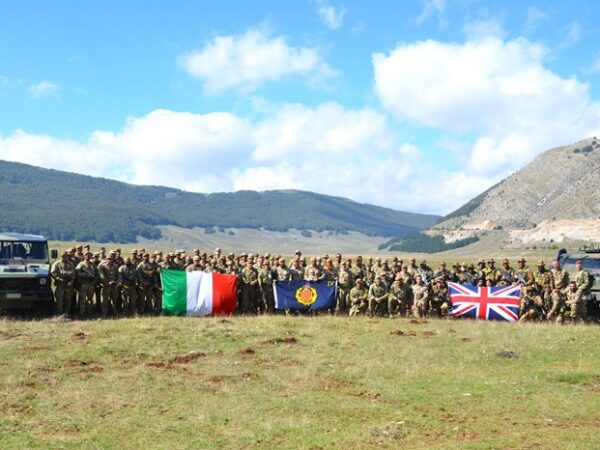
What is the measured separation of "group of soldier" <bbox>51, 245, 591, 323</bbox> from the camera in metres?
21.6

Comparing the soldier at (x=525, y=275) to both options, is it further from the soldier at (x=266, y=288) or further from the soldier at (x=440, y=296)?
the soldier at (x=266, y=288)

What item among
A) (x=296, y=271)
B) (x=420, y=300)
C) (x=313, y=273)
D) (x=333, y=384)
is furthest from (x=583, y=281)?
(x=333, y=384)

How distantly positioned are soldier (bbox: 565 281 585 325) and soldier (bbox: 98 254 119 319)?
47.0 feet

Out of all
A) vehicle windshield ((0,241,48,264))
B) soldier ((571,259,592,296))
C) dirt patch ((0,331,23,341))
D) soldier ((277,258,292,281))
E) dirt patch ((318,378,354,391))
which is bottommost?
dirt patch ((318,378,354,391))

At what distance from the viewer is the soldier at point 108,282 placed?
21.8 metres

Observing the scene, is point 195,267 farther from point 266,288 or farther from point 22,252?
point 22,252

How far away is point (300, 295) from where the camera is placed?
23.2 metres

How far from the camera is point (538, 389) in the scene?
489 inches

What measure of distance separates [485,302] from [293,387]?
11.6 m

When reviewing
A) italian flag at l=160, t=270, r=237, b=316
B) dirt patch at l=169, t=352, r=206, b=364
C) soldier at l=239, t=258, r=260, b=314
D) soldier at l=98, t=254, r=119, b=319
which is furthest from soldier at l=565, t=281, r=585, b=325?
soldier at l=98, t=254, r=119, b=319

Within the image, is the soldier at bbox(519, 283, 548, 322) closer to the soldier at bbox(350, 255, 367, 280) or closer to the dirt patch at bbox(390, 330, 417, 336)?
the dirt patch at bbox(390, 330, 417, 336)

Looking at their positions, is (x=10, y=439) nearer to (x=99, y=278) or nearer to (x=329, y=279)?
(x=99, y=278)

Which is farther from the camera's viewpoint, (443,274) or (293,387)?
(443,274)

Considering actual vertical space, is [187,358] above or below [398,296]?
below
